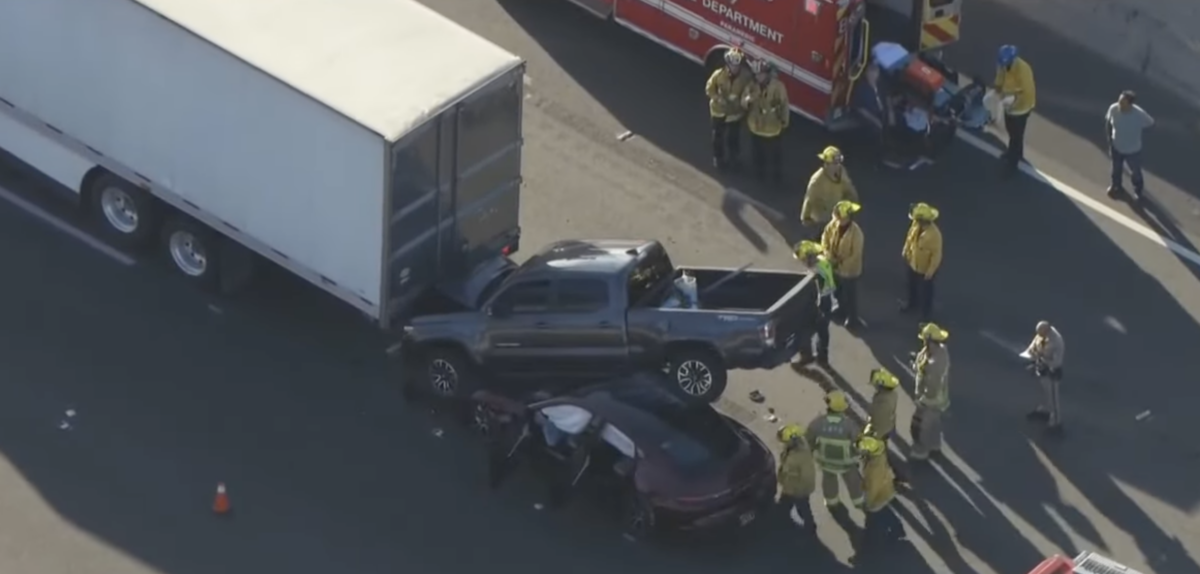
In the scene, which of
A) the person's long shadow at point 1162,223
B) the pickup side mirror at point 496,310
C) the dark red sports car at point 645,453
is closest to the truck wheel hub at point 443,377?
the pickup side mirror at point 496,310

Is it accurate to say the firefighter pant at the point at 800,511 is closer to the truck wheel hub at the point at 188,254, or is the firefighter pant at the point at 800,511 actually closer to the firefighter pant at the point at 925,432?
the firefighter pant at the point at 925,432

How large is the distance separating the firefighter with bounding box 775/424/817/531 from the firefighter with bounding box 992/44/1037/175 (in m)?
7.16

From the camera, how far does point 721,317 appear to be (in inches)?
940

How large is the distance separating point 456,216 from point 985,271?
20.9 ft

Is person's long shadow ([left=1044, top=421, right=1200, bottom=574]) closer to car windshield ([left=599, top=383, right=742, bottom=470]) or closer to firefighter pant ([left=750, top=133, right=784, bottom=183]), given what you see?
car windshield ([left=599, top=383, right=742, bottom=470])

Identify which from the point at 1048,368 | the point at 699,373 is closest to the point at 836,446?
the point at 699,373

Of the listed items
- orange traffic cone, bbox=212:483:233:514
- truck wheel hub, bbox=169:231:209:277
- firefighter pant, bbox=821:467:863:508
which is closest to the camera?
firefighter pant, bbox=821:467:863:508

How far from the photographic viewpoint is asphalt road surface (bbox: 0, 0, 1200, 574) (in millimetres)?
22891

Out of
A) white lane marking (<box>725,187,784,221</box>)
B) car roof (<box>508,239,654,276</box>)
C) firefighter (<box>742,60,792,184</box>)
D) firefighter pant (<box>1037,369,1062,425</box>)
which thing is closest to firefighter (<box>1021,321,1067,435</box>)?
firefighter pant (<box>1037,369,1062,425</box>)

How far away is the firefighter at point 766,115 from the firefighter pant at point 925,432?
16.8 ft

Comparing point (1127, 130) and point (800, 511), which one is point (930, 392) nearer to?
point (800, 511)

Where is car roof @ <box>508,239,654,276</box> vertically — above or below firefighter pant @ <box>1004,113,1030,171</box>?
below

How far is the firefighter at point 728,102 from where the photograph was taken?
28.2 metres

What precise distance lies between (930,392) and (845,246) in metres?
2.41
